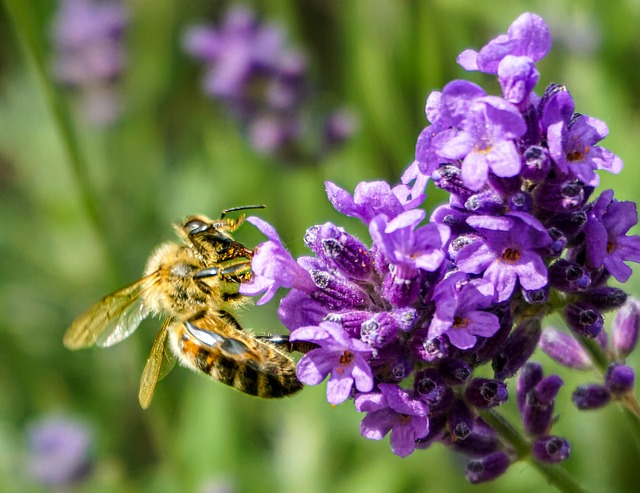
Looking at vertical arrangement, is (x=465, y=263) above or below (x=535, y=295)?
above

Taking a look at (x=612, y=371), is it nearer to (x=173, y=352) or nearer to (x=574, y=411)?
(x=173, y=352)

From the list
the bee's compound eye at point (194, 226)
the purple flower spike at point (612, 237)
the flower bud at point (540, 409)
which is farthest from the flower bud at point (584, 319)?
the bee's compound eye at point (194, 226)

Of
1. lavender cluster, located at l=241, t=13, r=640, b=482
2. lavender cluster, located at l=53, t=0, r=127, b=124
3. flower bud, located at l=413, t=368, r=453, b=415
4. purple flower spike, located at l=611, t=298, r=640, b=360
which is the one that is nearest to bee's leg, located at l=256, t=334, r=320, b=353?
lavender cluster, located at l=241, t=13, r=640, b=482

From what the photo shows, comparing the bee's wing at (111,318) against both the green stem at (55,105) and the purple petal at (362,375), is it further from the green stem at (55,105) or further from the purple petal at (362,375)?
the purple petal at (362,375)

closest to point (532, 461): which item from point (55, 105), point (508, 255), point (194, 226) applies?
point (508, 255)

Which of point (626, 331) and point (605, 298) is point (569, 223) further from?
point (626, 331)
